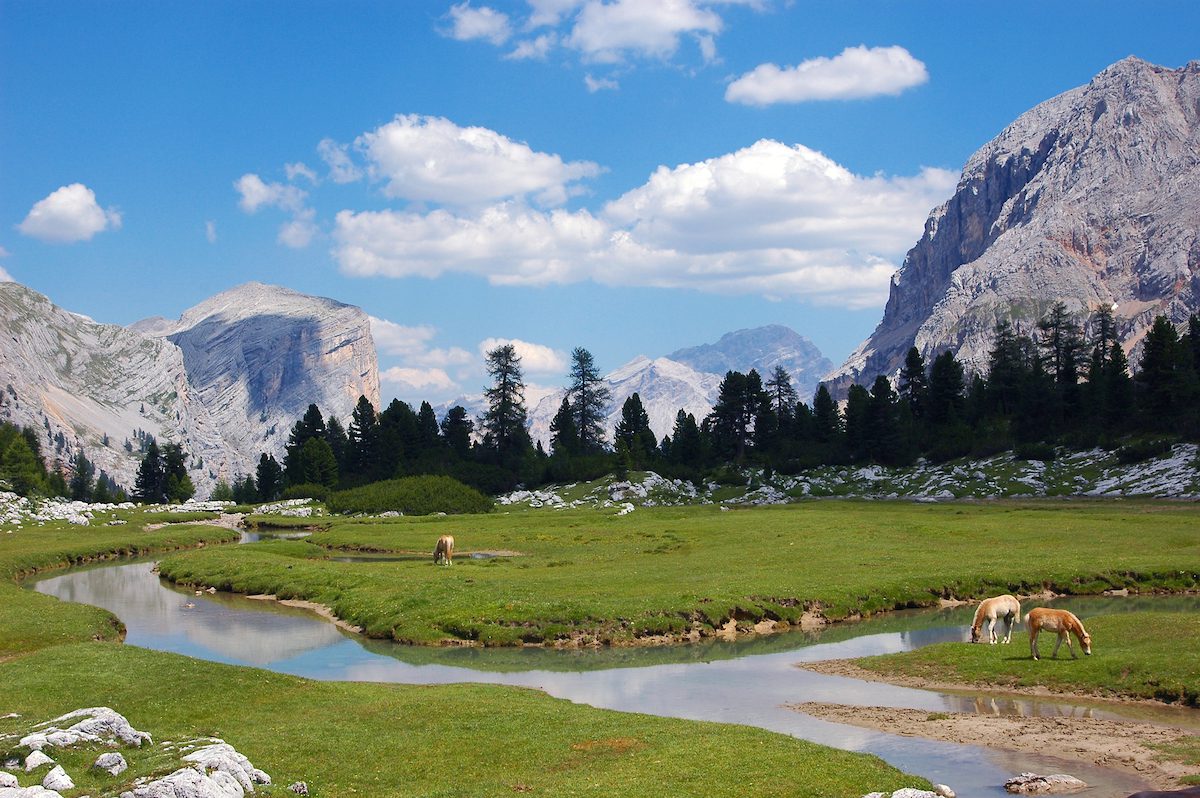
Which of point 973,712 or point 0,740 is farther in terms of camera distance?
point 973,712

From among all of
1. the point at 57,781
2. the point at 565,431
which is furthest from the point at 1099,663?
the point at 565,431

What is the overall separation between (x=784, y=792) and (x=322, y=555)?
7206 cm

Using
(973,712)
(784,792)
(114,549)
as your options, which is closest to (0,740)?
(784,792)

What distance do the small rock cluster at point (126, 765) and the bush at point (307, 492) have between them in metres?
139

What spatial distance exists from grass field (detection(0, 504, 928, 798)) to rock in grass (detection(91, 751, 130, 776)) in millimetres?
314

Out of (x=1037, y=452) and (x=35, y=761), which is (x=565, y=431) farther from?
(x=35, y=761)

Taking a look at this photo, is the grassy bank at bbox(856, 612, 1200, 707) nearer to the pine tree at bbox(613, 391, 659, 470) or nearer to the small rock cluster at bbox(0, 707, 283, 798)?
the small rock cluster at bbox(0, 707, 283, 798)

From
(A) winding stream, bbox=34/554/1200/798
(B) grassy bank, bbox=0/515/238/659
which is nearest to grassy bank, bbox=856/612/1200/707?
(A) winding stream, bbox=34/554/1200/798

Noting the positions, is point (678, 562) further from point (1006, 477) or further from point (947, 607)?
point (1006, 477)

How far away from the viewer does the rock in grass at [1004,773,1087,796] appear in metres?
23.1

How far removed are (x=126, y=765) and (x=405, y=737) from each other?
8365mm

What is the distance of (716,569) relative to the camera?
61438 mm

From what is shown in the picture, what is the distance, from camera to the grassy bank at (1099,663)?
104 feet

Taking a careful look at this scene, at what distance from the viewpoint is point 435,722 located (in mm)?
29359
